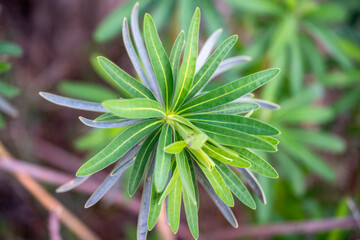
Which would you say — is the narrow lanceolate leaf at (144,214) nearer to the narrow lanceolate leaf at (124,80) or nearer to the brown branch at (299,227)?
the narrow lanceolate leaf at (124,80)

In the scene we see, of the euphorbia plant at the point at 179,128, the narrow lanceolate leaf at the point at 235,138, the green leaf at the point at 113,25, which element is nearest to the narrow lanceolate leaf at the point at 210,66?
the euphorbia plant at the point at 179,128

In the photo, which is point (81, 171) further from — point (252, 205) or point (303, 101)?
point (303, 101)

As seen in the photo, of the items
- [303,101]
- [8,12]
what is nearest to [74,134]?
[8,12]

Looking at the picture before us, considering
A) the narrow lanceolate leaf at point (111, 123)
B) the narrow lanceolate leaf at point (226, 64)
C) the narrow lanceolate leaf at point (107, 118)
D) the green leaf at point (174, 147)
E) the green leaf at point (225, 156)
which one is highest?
the narrow lanceolate leaf at point (226, 64)

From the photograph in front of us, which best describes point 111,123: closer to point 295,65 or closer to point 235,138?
point 235,138

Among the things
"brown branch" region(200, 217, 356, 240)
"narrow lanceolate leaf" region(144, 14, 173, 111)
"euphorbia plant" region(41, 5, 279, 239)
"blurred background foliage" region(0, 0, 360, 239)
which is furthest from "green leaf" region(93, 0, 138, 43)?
"brown branch" region(200, 217, 356, 240)

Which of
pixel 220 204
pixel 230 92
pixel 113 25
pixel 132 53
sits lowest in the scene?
pixel 220 204

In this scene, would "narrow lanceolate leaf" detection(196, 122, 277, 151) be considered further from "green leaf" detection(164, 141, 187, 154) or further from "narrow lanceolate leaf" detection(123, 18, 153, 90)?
"narrow lanceolate leaf" detection(123, 18, 153, 90)

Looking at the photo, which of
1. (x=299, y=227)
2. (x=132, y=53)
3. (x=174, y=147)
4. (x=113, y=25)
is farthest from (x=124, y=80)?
(x=299, y=227)
